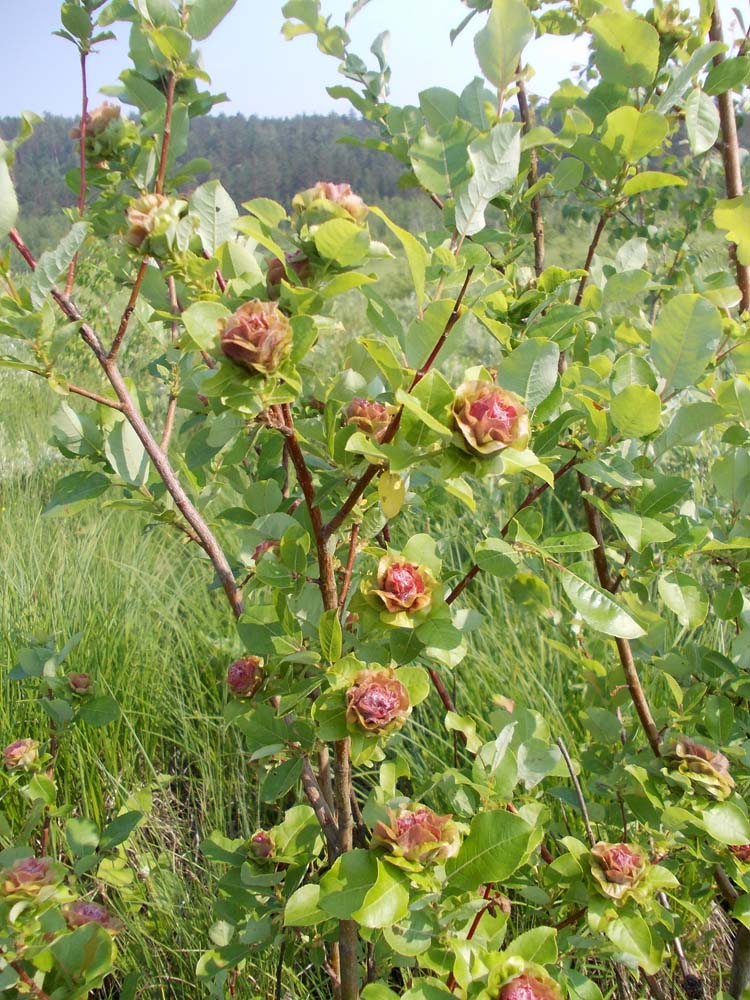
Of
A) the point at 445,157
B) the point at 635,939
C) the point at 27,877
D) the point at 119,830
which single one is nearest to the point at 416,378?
the point at 445,157

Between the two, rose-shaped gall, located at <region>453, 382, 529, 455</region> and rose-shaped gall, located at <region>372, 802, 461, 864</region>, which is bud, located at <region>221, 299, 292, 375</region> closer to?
rose-shaped gall, located at <region>453, 382, 529, 455</region>

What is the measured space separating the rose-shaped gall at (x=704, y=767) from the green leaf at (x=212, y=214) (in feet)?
1.81

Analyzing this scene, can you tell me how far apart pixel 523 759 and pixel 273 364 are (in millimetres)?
405

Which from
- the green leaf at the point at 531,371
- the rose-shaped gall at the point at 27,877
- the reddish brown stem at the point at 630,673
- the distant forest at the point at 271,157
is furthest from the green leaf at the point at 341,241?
the distant forest at the point at 271,157

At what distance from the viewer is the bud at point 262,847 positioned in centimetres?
72

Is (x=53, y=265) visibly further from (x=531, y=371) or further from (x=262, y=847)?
(x=262, y=847)

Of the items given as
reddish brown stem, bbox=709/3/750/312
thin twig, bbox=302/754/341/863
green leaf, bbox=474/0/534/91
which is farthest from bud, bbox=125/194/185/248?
reddish brown stem, bbox=709/3/750/312

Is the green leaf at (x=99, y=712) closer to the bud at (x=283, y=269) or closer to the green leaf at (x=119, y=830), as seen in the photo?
the green leaf at (x=119, y=830)

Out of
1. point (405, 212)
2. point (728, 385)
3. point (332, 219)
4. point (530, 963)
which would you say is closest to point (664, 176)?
point (728, 385)

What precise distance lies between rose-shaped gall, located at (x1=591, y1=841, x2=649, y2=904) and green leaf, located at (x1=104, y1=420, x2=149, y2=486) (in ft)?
1.61

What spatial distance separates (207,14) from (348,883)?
65 cm

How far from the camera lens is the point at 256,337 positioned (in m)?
0.43

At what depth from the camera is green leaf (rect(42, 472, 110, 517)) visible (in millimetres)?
659

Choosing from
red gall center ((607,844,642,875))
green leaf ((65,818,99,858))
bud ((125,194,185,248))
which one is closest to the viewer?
bud ((125,194,185,248))
